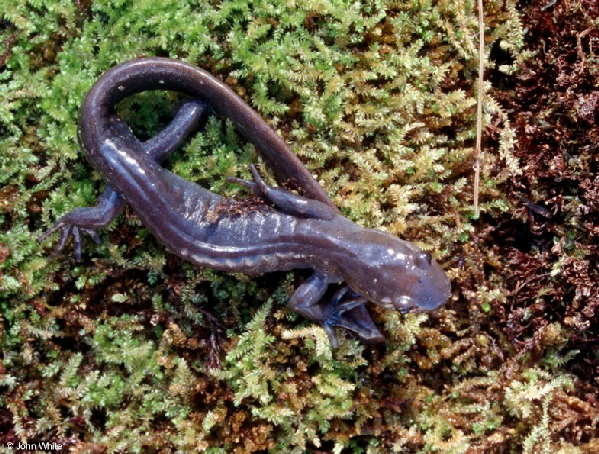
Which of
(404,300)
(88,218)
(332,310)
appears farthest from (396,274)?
(88,218)

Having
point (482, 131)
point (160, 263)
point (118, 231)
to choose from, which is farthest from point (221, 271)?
point (482, 131)

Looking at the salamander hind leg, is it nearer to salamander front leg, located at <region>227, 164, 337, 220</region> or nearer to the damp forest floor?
the damp forest floor

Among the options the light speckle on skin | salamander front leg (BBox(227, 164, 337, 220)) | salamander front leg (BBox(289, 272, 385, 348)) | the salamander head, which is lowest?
salamander front leg (BBox(289, 272, 385, 348))


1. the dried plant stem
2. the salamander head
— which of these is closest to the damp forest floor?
the dried plant stem

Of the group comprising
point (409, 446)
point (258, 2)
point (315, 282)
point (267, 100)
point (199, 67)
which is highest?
point (258, 2)

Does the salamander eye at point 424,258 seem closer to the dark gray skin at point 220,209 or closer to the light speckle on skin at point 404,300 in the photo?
the dark gray skin at point 220,209

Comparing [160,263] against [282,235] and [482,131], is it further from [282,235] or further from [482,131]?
[482,131]

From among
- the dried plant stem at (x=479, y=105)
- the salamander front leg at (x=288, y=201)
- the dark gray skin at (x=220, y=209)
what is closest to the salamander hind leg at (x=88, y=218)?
the dark gray skin at (x=220, y=209)
